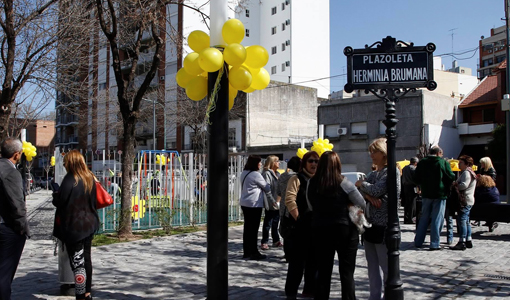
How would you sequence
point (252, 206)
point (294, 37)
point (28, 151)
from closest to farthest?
1. point (252, 206)
2. point (28, 151)
3. point (294, 37)

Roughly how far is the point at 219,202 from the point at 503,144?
101 ft

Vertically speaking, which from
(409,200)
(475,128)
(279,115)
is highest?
(279,115)

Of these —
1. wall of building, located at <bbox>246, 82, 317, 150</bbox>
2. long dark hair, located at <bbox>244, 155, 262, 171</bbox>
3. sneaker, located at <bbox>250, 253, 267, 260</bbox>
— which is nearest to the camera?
sneaker, located at <bbox>250, 253, 267, 260</bbox>

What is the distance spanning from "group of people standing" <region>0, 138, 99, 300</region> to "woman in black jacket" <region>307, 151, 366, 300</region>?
8.53 feet

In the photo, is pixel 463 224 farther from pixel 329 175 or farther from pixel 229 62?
pixel 229 62

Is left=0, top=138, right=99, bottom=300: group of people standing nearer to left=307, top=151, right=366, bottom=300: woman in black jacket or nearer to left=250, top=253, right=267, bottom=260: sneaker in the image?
left=307, top=151, right=366, bottom=300: woman in black jacket

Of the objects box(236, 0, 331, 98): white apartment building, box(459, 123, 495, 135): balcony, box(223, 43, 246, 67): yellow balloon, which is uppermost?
box(236, 0, 331, 98): white apartment building

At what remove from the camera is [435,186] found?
8.41 metres

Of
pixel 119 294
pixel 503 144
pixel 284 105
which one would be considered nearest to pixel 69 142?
pixel 284 105

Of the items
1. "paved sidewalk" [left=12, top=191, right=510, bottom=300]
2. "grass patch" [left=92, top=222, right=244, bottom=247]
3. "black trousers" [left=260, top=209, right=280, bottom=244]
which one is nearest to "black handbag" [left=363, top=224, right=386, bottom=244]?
"paved sidewalk" [left=12, top=191, right=510, bottom=300]

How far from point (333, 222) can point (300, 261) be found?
95cm

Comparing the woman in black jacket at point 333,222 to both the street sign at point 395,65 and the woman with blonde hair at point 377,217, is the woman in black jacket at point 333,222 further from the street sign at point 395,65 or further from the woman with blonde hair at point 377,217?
the street sign at point 395,65

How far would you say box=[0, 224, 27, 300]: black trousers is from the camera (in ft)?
15.1

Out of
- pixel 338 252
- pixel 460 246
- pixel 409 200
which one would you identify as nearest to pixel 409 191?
pixel 409 200
